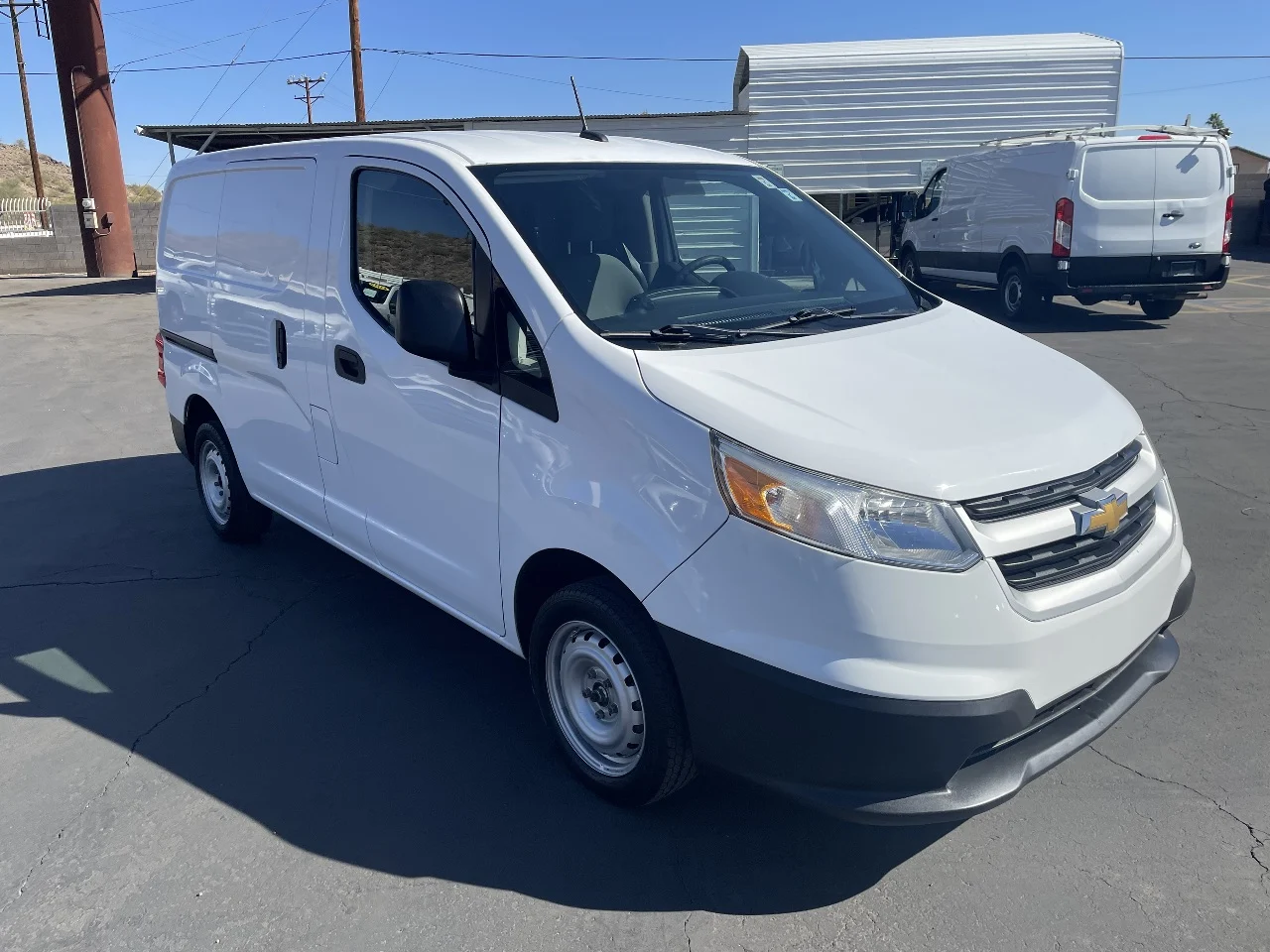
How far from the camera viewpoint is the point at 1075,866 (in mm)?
2980

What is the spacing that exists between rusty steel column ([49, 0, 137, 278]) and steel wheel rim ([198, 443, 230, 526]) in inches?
758

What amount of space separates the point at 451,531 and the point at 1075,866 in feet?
7.17

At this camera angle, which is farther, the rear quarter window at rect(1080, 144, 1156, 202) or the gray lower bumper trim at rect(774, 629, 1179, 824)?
the rear quarter window at rect(1080, 144, 1156, 202)

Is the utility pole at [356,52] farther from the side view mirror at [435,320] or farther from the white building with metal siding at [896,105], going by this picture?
the side view mirror at [435,320]

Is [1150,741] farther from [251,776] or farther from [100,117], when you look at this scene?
[100,117]

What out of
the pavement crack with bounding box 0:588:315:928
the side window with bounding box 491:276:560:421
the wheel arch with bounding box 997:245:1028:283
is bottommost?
the pavement crack with bounding box 0:588:315:928

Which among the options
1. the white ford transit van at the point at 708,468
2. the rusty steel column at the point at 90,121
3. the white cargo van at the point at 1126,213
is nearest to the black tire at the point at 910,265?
the white cargo van at the point at 1126,213

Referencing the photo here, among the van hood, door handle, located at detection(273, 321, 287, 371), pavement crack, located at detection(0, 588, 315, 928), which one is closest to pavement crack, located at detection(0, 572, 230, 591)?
pavement crack, located at detection(0, 588, 315, 928)

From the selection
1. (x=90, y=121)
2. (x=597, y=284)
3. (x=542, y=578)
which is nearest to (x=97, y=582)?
(x=542, y=578)

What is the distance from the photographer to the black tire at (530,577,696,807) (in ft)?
9.68

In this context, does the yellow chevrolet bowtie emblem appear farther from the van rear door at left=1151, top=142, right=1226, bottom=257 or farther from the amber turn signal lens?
the van rear door at left=1151, top=142, right=1226, bottom=257

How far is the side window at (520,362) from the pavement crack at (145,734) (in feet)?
6.17

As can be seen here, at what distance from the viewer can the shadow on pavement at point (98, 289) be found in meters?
20.4

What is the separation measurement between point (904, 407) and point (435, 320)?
1.43 m
